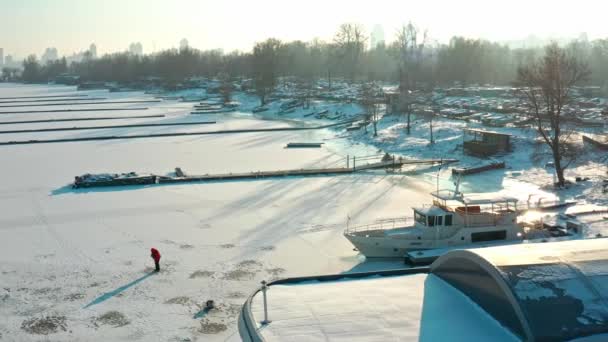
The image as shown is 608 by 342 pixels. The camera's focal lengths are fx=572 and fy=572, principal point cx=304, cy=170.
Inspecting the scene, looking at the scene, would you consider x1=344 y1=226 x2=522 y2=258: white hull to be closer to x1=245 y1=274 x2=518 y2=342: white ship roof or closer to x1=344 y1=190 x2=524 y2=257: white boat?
x1=344 y1=190 x2=524 y2=257: white boat

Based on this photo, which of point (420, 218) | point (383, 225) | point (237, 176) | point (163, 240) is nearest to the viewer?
point (420, 218)

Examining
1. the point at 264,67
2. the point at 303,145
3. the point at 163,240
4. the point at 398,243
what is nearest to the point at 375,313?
the point at 398,243

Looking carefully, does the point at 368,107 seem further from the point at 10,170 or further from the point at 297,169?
the point at 10,170

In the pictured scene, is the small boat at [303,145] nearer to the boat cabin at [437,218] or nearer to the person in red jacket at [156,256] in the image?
the boat cabin at [437,218]

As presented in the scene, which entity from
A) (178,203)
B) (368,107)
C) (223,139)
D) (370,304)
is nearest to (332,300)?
(370,304)

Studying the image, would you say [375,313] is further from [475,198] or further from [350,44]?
[350,44]

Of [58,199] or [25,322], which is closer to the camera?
[25,322]

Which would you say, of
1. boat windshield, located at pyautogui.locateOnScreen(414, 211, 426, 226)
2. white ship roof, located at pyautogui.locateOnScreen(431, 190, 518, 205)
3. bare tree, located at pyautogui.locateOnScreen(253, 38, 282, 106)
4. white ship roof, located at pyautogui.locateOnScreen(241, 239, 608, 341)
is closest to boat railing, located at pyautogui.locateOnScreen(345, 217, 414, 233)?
boat windshield, located at pyautogui.locateOnScreen(414, 211, 426, 226)
